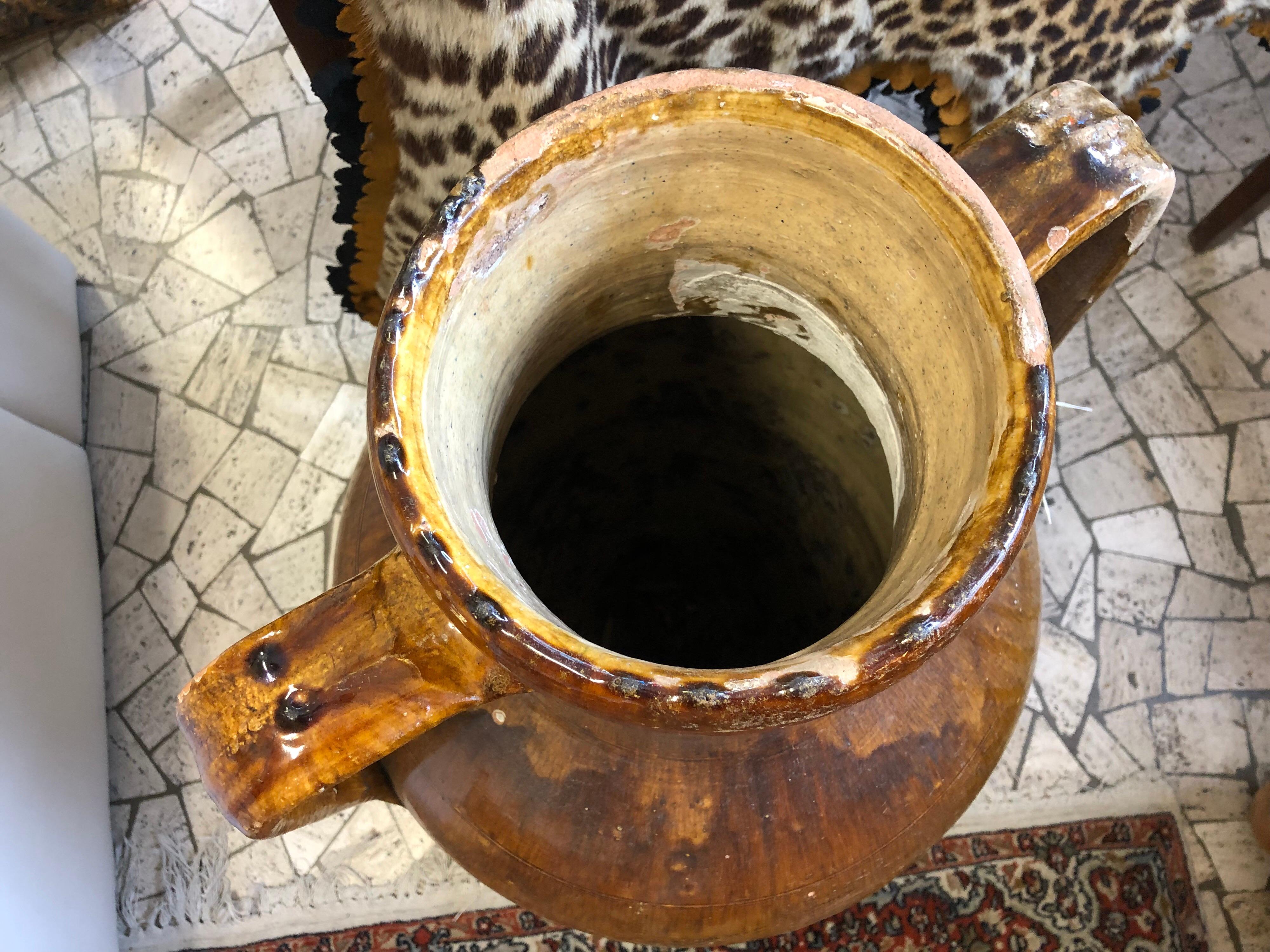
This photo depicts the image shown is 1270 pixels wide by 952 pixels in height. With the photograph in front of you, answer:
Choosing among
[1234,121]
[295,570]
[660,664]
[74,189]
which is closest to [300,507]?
[295,570]

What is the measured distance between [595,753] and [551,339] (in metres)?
0.30

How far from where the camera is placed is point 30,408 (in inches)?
58.1

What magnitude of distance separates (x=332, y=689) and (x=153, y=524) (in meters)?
1.24

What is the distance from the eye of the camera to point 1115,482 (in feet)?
5.14

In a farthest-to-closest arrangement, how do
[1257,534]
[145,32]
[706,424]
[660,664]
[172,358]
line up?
[145,32] < [172,358] < [1257,534] < [706,424] < [660,664]

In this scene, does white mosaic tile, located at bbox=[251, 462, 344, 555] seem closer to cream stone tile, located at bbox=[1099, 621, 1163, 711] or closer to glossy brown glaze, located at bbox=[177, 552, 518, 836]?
glossy brown glaze, located at bbox=[177, 552, 518, 836]

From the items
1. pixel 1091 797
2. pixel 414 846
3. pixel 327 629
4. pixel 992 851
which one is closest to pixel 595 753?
pixel 327 629

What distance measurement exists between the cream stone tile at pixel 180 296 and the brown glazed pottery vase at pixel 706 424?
113 centimetres

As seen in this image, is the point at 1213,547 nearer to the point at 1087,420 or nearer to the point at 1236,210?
the point at 1087,420

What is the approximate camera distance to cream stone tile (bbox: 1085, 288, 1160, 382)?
1625 millimetres

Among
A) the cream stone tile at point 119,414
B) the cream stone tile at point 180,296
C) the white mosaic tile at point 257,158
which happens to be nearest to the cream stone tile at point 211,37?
the white mosaic tile at point 257,158

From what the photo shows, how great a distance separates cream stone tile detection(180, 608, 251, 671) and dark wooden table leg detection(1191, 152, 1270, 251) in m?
1.86

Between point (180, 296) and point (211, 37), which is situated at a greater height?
point (211, 37)

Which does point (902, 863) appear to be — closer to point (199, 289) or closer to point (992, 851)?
point (992, 851)
